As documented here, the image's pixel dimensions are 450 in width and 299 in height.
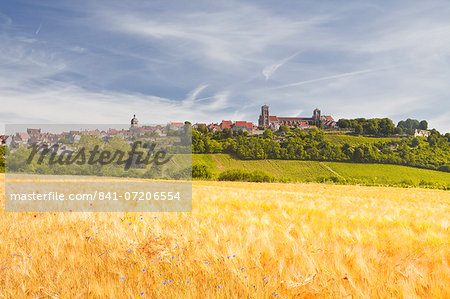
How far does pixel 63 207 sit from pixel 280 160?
4113 inches

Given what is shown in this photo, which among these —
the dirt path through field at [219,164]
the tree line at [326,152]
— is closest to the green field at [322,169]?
the dirt path through field at [219,164]

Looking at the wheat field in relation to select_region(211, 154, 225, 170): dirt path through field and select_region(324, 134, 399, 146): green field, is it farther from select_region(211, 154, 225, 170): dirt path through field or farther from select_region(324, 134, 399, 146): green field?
select_region(324, 134, 399, 146): green field

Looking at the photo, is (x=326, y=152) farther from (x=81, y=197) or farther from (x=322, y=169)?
(x=81, y=197)

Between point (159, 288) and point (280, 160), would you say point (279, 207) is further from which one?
point (280, 160)

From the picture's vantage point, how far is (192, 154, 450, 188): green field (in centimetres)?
9025

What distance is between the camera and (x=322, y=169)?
97250 mm

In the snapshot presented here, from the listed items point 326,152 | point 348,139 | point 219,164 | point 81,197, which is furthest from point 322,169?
point 81,197

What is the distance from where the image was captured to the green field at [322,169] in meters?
90.2

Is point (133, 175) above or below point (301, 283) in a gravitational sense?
below

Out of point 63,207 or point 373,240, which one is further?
point 63,207

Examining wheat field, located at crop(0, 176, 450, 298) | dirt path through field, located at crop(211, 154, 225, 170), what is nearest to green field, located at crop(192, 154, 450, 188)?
A: dirt path through field, located at crop(211, 154, 225, 170)

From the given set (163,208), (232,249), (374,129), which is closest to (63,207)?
(163,208)

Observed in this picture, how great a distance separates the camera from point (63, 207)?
598 cm

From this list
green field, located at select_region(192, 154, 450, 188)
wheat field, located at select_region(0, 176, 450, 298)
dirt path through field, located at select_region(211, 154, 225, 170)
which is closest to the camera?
wheat field, located at select_region(0, 176, 450, 298)
